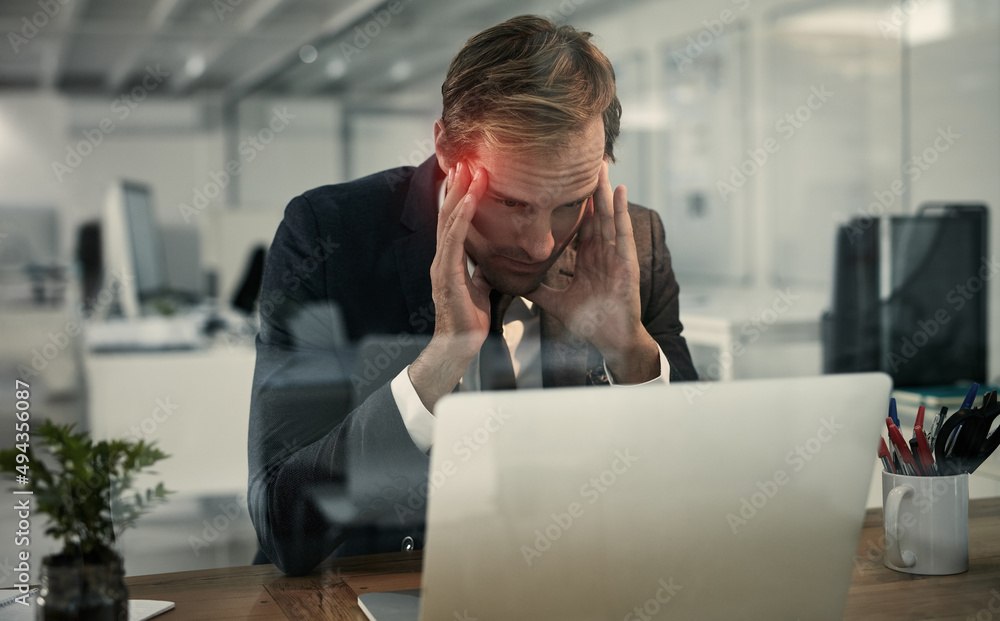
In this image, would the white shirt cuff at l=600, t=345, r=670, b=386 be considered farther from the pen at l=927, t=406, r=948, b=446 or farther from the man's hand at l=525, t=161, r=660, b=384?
the pen at l=927, t=406, r=948, b=446

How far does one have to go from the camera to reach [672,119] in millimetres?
3568

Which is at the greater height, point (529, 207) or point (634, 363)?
point (529, 207)

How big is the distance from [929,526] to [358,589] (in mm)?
591

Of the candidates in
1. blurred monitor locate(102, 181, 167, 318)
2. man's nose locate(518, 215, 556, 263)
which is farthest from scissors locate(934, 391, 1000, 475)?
blurred monitor locate(102, 181, 167, 318)

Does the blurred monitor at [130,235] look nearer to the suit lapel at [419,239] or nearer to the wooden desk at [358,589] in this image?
the suit lapel at [419,239]

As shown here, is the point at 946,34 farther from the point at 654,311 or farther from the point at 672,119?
the point at 654,311

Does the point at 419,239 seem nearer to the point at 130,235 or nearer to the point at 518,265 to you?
the point at 518,265

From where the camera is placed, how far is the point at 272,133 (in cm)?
144

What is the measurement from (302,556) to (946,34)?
235cm

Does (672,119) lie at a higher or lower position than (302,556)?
higher

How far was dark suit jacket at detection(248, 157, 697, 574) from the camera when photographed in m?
1.10

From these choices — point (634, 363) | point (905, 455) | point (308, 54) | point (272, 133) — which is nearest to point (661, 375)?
point (634, 363)

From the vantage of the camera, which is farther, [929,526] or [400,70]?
[400,70]

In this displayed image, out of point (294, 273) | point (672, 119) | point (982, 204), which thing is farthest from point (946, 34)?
point (294, 273)
